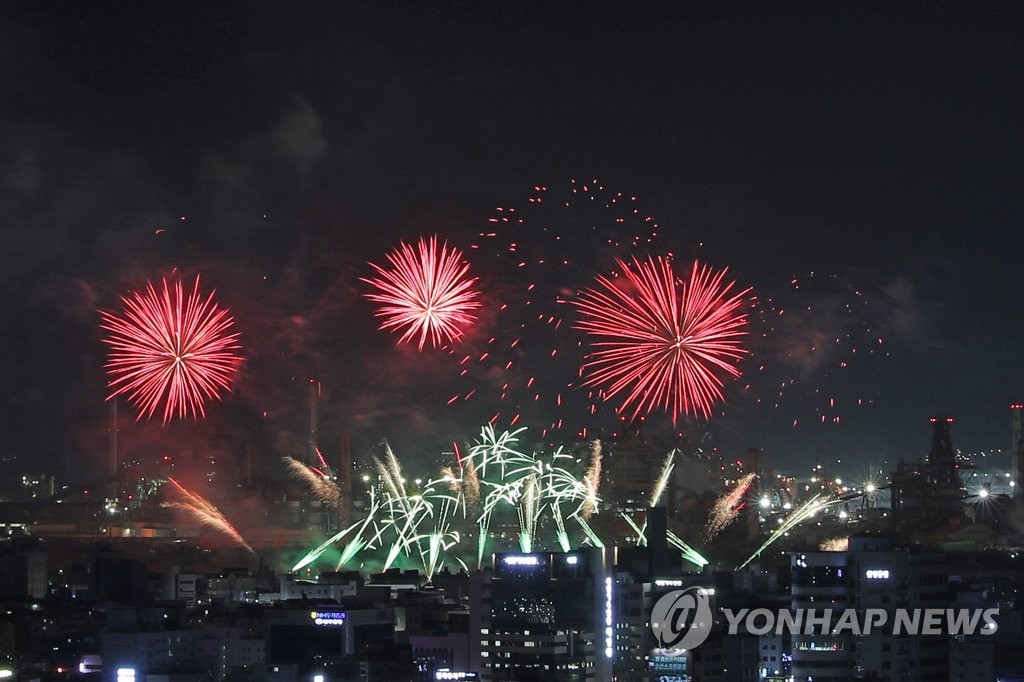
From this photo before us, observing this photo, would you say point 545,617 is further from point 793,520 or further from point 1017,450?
point 1017,450

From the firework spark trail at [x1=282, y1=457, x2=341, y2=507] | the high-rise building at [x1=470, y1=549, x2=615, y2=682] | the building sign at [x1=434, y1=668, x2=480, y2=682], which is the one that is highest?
the firework spark trail at [x1=282, y1=457, x2=341, y2=507]

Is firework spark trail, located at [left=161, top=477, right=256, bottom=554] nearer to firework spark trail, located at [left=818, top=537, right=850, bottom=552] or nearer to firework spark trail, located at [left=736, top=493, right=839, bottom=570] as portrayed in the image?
firework spark trail, located at [left=736, top=493, right=839, bottom=570]

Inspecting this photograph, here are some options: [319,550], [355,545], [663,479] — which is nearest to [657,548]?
[663,479]

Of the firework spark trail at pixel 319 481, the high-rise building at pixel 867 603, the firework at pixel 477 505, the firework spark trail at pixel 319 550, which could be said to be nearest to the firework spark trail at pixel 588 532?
the firework at pixel 477 505

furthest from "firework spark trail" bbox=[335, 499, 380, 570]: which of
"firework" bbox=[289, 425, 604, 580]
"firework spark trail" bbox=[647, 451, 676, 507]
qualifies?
"firework spark trail" bbox=[647, 451, 676, 507]

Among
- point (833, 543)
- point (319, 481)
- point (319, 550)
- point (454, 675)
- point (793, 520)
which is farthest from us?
point (319, 550)

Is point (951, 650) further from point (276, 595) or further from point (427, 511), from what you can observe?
point (276, 595)
